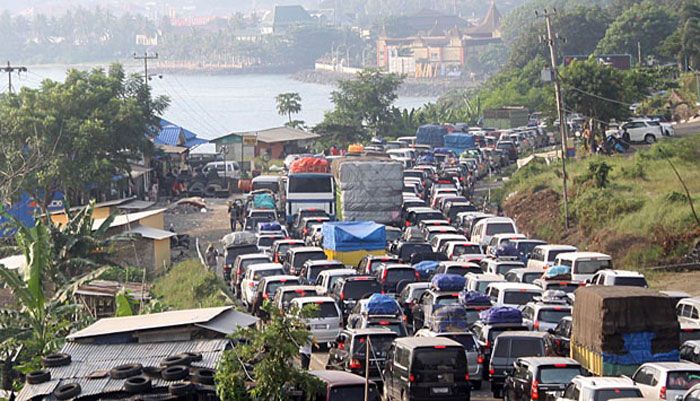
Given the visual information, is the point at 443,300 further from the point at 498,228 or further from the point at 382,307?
the point at 498,228

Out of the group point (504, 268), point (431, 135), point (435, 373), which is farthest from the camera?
point (431, 135)

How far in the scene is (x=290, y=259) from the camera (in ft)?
118

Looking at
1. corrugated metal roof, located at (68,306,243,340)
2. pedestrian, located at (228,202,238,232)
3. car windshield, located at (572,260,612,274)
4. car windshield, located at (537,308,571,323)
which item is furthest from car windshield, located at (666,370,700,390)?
pedestrian, located at (228,202,238,232)

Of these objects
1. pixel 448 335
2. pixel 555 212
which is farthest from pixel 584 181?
pixel 448 335

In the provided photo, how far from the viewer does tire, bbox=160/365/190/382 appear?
734 inches

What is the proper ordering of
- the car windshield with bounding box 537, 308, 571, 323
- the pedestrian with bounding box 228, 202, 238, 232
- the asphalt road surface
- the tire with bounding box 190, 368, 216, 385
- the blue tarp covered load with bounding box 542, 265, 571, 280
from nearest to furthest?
the tire with bounding box 190, 368, 216, 385 → the asphalt road surface → the car windshield with bounding box 537, 308, 571, 323 → the blue tarp covered load with bounding box 542, 265, 571, 280 → the pedestrian with bounding box 228, 202, 238, 232

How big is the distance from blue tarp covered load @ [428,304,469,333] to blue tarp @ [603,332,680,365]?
13.0ft

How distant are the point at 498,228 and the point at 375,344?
17156 mm

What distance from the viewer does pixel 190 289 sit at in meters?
34.5

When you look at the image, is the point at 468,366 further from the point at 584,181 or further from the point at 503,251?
the point at 584,181

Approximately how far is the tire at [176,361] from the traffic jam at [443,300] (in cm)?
178

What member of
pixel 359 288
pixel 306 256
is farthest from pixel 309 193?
pixel 359 288

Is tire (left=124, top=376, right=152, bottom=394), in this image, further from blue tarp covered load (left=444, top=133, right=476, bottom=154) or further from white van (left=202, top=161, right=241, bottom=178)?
blue tarp covered load (left=444, top=133, right=476, bottom=154)

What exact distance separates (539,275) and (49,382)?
1495 centimetres
